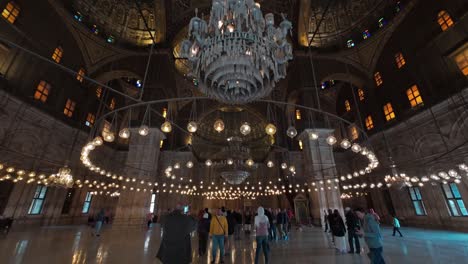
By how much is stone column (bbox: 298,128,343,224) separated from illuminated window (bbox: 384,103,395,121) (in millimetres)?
4928

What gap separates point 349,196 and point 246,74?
1934 cm

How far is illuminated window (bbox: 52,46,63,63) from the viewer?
13902 millimetres

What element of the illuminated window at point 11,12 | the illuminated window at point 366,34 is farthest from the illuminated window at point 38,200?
the illuminated window at point 366,34

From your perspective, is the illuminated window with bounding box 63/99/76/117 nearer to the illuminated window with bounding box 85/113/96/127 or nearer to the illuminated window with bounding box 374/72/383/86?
the illuminated window with bounding box 85/113/96/127

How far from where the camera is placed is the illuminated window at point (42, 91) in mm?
13276

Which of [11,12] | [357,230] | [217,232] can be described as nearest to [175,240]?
[217,232]

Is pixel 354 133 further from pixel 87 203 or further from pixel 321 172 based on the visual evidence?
pixel 87 203

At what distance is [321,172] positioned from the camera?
1367cm

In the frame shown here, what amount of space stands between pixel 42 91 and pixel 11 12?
4.62 metres

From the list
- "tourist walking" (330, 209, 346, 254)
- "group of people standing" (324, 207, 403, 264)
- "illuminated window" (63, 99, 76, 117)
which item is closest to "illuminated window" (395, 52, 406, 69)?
"group of people standing" (324, 207, 403, 264)

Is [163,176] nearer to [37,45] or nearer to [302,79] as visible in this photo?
[37,45]

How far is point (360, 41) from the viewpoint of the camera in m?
16.7

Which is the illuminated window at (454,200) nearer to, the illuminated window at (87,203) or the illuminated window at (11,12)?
the illuminated window at (11,12)

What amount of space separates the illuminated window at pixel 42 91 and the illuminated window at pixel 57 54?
1.79 metres
